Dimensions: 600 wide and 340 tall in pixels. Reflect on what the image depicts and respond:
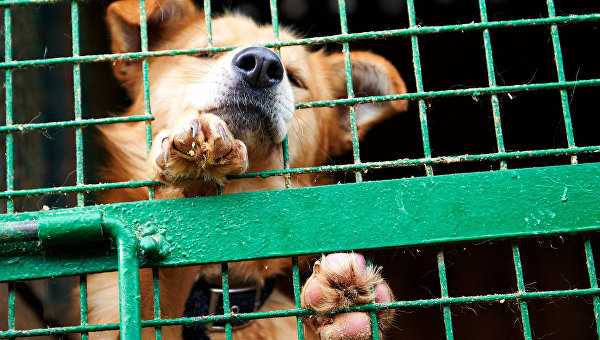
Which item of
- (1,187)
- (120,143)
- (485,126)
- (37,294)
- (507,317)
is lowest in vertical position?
(507,317)

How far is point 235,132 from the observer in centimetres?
224

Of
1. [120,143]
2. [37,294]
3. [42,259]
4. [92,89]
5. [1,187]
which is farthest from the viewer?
[92,89]

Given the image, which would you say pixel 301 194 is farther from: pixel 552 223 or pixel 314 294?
pixel 552 223

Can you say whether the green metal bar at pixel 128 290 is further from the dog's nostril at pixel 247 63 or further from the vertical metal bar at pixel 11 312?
the dog's nostril at pixel 247 63

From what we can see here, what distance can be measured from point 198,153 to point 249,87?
63cm

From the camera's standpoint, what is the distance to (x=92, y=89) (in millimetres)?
3418

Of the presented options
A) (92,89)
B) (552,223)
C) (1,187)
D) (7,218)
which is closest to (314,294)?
(552,223)

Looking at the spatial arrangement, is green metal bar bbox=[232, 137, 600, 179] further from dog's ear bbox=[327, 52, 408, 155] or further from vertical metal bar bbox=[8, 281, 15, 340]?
dog's ear bbox=[327, 52, 408, 155]

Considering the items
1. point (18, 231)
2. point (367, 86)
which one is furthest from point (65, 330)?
point (367, 86)

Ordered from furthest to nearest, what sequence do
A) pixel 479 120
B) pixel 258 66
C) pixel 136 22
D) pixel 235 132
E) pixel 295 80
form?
pixel 479 120, pixel 295 80, pixel 136 22, pixel 235 132, pixel 258 66

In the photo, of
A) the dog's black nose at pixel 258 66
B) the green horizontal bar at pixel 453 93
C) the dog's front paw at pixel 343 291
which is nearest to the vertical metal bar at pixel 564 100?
the green horizontal bar at pixel 453 93

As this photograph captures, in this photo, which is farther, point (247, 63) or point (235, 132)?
point (235, 132)

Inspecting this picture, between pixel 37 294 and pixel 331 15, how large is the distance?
299 centimetres

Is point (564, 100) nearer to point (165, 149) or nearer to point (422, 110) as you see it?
point (422, 110)
